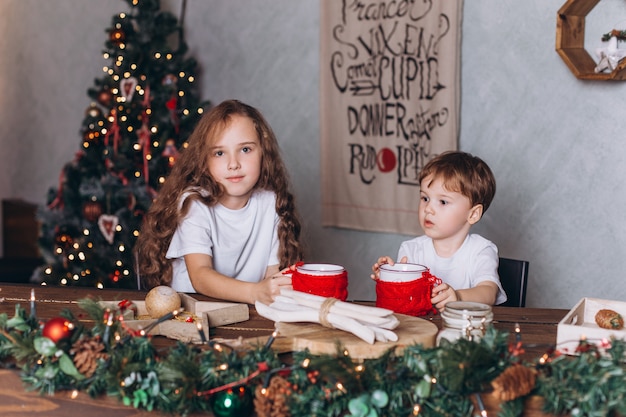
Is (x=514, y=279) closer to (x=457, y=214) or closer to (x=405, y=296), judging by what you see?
(x=457, y=214)

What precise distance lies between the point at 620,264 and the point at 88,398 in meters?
2.21

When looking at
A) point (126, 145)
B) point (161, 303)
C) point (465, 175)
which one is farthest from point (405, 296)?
point (126, 145)

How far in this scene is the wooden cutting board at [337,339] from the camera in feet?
4.31

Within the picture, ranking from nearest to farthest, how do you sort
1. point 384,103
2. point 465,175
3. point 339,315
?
point 339,315 → point 465,175 → point 384,103

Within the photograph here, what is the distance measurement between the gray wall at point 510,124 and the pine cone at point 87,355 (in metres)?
2.19

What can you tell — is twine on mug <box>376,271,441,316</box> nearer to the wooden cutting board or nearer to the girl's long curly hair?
the wooden cutting board

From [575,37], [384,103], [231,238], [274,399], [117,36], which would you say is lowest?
[274,399]

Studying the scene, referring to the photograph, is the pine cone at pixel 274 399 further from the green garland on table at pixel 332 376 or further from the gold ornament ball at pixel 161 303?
the gold ornament ball at pixel 161 303

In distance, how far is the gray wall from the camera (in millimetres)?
2957

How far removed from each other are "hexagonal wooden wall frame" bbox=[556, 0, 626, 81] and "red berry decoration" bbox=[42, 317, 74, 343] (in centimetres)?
215

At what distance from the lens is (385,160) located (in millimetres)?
3793

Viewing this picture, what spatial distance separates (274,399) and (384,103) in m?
2.71

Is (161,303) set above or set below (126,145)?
below

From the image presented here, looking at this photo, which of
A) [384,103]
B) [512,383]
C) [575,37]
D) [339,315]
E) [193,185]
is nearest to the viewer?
[512,383]
